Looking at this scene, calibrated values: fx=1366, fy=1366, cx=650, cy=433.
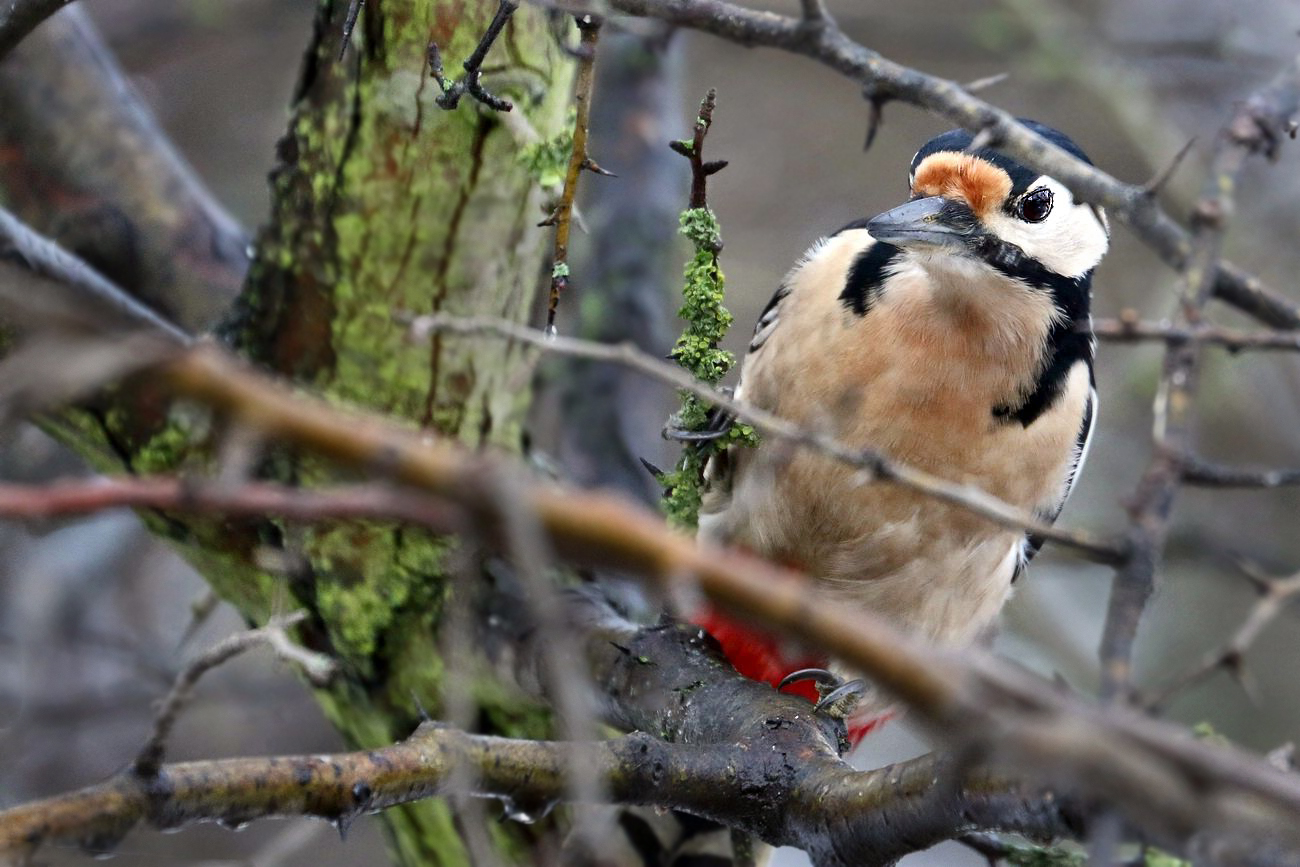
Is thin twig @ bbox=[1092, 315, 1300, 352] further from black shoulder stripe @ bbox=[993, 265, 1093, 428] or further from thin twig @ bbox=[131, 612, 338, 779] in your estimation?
black shoulder stripe @ bbox=[993, 265, 1093, 428]

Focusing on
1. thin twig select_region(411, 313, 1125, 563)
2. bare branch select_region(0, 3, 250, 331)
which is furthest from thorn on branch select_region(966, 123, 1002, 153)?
bare branch select_region(0, 3, 250, 331)

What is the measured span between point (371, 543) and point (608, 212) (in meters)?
1.58

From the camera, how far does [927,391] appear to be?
2602mm

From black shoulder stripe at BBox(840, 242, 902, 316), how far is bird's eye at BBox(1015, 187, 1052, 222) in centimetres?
25

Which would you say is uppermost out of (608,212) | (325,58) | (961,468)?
(325,58)

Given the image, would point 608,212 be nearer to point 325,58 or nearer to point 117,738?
point 325,58

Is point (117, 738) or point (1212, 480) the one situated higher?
point (1212, 480)

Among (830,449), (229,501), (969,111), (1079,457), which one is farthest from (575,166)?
(1079,457)

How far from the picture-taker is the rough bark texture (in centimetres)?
243

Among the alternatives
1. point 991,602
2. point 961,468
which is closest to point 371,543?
point 961,468

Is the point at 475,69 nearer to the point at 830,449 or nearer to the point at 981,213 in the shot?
the point at 830,449

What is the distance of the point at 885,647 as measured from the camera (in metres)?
0.82

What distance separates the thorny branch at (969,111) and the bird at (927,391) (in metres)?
0.40

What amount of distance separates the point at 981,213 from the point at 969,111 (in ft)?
2.22
